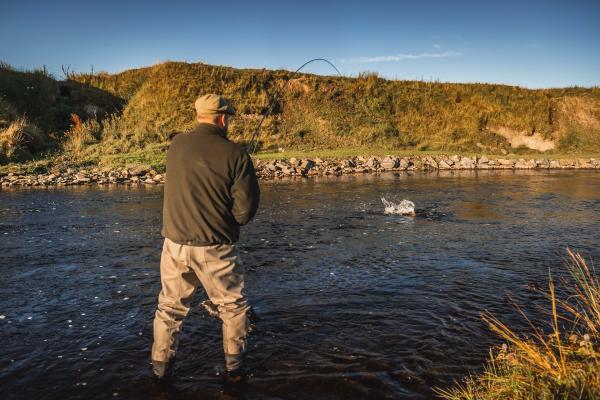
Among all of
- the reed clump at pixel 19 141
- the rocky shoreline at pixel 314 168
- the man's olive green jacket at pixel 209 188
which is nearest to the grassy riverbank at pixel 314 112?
the reed clump at pixel 19 141

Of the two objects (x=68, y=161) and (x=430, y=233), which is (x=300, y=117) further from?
(x=430, y=233)

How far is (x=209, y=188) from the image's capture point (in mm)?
4004

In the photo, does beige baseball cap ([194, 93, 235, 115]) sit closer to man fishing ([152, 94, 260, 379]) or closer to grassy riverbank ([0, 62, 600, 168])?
man fishing ([152, 94, 260, 379])

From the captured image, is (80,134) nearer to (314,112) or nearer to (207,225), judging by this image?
(314,112)

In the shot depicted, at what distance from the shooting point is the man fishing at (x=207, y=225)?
3988 millimetres

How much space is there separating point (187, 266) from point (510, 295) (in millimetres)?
4360

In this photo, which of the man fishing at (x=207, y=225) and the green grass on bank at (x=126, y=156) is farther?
the green grass on bank at (x=126, y=156)

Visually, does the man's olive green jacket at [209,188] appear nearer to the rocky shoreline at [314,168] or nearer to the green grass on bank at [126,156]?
the rocky shoreline at [314,168]

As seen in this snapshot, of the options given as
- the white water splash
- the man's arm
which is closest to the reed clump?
the white water splash

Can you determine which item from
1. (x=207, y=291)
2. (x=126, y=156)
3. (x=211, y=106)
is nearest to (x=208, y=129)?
(x=211, y=106)

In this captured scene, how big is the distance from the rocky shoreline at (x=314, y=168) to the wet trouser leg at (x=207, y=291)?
16329 mm

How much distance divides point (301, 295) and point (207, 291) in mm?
2372

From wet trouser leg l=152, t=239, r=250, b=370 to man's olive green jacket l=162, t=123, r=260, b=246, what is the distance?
0.13 meters

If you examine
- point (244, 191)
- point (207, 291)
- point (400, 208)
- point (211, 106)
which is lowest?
point (400, 208)
